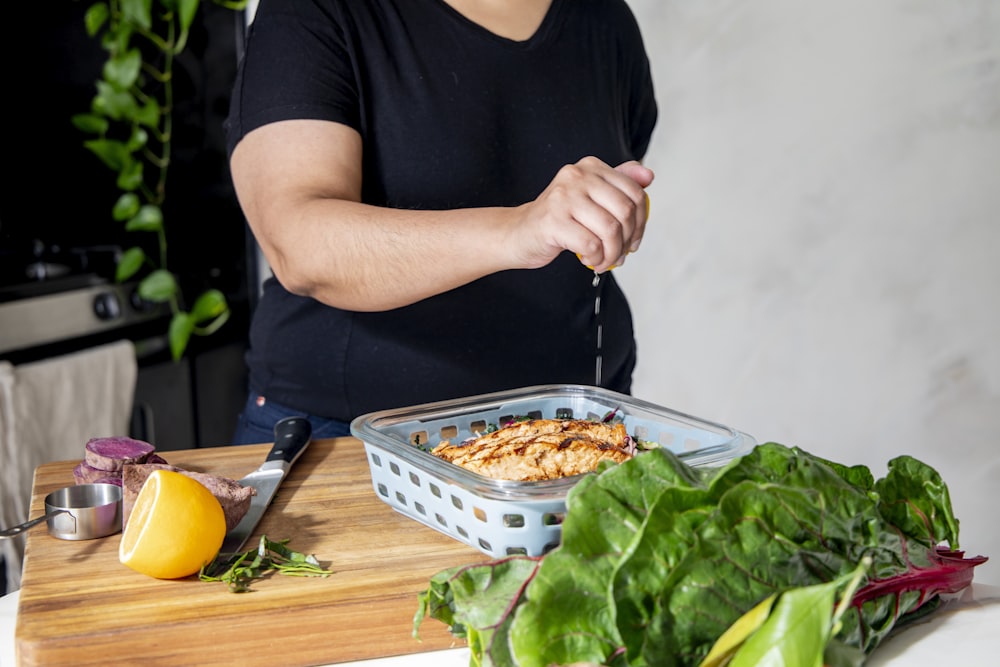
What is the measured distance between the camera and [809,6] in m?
2.51

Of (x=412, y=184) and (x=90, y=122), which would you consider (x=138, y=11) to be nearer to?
(x=90, y=122)

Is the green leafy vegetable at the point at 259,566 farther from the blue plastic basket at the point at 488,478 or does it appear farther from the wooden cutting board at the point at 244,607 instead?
the blue plastic basket at the point at 488,478

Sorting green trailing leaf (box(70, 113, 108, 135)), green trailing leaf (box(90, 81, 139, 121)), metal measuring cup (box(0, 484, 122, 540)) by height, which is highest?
green trailing leaf (box(90, 81, 139, 121))

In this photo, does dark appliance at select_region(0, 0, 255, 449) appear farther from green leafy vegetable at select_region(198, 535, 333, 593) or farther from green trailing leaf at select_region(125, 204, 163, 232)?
green leafy vegetable at select_region(198, 535, 333, 593)

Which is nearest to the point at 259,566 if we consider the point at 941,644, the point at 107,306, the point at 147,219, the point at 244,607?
the point at 244,607

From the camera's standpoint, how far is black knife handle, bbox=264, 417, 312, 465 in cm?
118

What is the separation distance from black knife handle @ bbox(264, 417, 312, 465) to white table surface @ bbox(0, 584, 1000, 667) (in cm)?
35

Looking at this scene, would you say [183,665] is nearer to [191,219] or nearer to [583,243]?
[583,243]

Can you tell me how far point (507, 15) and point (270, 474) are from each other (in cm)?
81

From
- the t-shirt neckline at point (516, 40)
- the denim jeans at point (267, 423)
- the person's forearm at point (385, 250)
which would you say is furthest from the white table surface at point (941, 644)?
the t-shirt neckline at point (516, 40)

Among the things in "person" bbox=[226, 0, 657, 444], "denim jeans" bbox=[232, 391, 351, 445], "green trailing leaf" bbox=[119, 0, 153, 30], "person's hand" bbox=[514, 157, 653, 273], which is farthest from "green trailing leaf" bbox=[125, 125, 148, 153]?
"person's hand" bbox=[514, 157, 653, 273]

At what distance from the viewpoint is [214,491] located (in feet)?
3.16

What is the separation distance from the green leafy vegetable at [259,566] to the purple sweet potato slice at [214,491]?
0.16 feet

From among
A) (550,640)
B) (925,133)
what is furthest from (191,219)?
(550,640)
